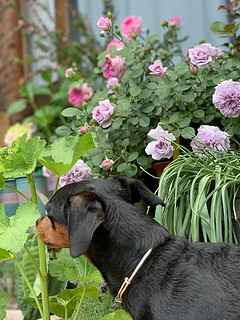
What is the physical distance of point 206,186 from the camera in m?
2.26

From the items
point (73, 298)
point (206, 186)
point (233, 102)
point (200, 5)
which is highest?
point (200, 5)

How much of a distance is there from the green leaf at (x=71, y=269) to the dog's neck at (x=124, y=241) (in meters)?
0.27

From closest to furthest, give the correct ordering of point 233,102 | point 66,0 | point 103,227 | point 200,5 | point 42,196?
1. point 103,227
2. point 233,102
3. point 42,196
4. point 200,5
5. point 66,0

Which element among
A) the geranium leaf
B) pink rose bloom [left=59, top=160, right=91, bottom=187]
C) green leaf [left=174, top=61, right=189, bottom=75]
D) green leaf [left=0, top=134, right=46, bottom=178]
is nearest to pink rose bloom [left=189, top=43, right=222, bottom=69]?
green leaf [left=174, top=61, right=189, bottom=75]

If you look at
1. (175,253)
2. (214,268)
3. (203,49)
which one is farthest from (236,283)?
(203,49)

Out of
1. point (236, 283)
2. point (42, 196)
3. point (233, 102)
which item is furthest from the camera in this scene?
point (42, 196)

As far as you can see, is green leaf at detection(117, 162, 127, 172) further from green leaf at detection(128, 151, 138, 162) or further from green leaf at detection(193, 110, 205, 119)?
green leaf at detection(193, 110, 205, 119)

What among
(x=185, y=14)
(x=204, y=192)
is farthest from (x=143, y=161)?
(x=185, y=14)

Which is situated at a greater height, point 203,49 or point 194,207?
point 203,49

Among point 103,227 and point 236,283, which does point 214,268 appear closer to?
point 236,283

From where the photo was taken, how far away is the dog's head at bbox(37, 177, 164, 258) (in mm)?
1740

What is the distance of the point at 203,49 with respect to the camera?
8.63ft

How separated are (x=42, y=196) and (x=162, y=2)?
2.04 m

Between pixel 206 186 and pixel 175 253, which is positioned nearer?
pixel 175 253
